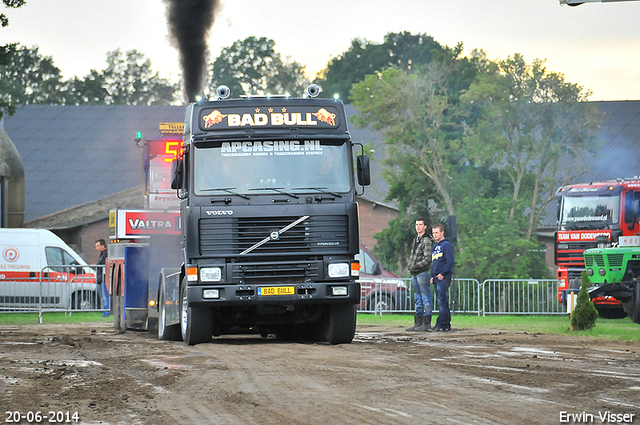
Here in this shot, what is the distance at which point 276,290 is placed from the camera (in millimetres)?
13000

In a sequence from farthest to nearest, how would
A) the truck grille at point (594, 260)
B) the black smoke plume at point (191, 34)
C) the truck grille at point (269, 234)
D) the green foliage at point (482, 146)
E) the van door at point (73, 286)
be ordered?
the green foliage at point (482, 146), the van door at point (73, 286), the truck grille at point (594, 260), the black smoke plume at point (191, 34), the truck grille at point (269, 234)

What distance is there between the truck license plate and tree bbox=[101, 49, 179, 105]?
69.0 m

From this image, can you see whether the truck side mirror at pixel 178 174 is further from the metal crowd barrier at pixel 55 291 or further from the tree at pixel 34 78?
the tree at pixel 34 78

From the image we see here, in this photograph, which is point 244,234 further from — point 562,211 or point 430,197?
point 430,197

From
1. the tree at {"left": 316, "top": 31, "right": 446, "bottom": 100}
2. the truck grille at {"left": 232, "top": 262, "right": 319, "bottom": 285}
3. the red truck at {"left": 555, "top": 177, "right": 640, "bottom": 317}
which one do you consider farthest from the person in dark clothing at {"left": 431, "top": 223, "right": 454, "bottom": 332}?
the tree at {"left": 316, "top": 31, "right": 446, "bottom": 100}

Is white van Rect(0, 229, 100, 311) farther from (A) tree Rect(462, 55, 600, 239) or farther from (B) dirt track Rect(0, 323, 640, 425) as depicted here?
(A) tree Rect(462, 55, 600, 239)

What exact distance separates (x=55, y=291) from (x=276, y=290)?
528 inches

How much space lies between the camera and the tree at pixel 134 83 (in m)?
79.9

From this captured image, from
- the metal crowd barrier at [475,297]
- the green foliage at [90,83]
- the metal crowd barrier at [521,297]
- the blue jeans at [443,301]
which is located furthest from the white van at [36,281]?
the green foliage at [90,83]

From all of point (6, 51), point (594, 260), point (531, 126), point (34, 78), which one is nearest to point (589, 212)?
point (594, 260)

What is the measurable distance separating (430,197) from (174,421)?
28.0 meters

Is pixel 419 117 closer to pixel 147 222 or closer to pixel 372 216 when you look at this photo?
pixel 372 216

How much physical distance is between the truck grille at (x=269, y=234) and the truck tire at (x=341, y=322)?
4.24 feet

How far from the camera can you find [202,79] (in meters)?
21.8
